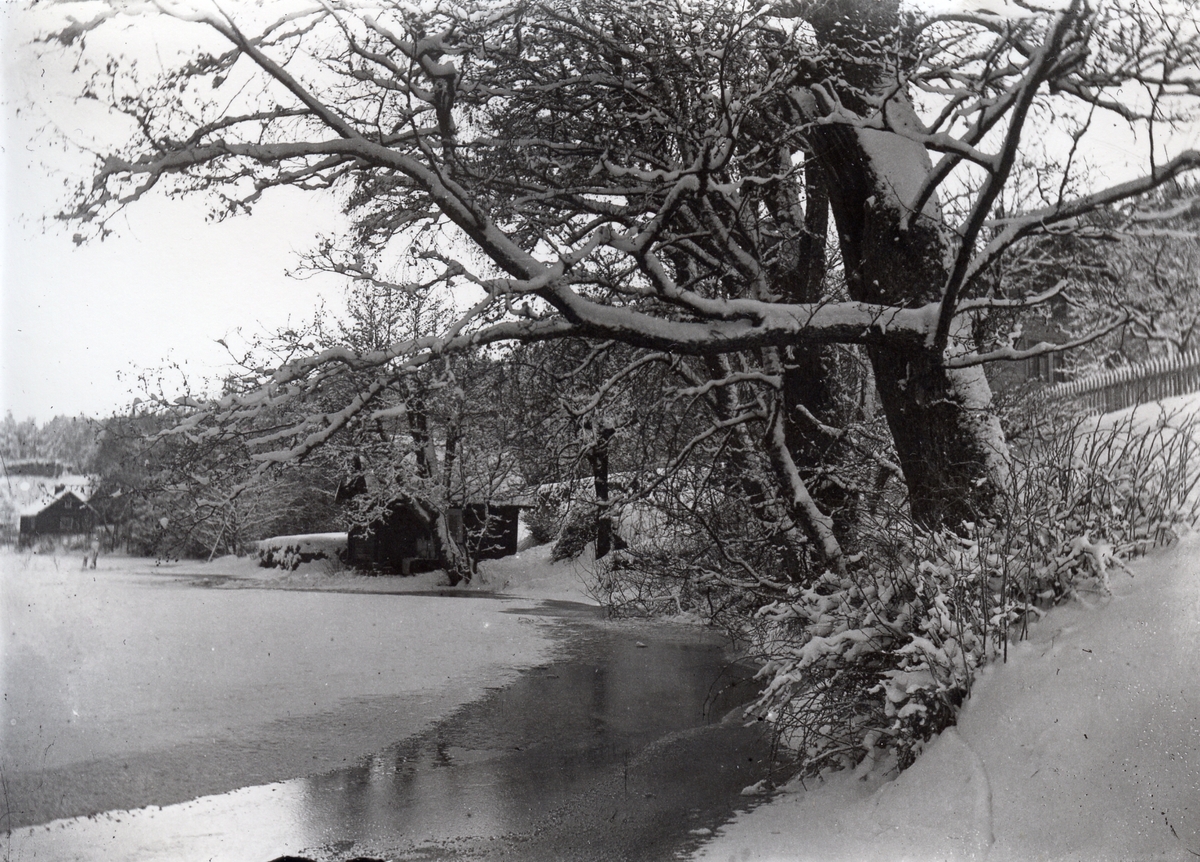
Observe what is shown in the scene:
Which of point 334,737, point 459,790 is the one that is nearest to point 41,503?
point 459,790

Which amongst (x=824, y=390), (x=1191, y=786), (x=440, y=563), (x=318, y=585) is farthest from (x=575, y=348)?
(x=440, y=563)

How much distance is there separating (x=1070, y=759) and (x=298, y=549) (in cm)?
1556

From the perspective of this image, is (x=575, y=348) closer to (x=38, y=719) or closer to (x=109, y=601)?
(x=38, y=719)

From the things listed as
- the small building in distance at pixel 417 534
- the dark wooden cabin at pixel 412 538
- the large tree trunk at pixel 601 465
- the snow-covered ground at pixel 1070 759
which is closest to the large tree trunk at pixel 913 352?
the snow-covered ground at pixel 1070 759

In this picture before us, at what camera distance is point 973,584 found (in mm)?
5121

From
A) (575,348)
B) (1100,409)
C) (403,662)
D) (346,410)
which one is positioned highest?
(575,348)

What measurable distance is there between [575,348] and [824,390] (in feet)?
9.44

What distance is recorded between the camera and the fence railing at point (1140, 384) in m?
5.43

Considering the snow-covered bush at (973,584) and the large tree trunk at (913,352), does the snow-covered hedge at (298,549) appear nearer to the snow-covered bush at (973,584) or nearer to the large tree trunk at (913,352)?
the large tree trunk at (913,352)

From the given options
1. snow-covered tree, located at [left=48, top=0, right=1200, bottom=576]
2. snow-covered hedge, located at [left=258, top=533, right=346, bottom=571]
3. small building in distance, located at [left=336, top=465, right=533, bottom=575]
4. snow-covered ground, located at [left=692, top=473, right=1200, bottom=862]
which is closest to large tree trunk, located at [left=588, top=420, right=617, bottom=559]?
snow-covered tree, located at [left=48, top=0, right=1200, bottom=576]

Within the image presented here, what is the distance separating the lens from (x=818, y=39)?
7469 mm

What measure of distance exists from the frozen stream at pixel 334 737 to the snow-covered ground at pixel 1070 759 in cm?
151

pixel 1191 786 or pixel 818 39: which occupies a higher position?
pixel 818 39

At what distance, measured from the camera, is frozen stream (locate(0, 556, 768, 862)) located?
631 centimetres
